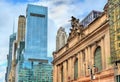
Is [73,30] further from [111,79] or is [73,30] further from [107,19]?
[111,79]

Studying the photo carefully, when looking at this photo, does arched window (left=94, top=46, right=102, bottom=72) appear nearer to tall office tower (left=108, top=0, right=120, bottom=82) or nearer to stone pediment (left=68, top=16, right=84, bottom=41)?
tall office tower (left=108, top=0, right=120, bottom=82)

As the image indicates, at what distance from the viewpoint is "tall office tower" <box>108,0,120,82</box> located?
1832 inches

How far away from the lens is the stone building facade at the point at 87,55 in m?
51.0

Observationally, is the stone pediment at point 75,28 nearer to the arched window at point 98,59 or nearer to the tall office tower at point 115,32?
the arched window at point 98,59

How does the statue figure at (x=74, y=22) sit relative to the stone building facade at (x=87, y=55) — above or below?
above

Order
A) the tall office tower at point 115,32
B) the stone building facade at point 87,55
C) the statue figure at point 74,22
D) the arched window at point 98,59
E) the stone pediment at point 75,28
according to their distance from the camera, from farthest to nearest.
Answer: the statue figure at point 74,22 < the stone pediment at point 75,28 < the arched window at point 98,59 < the stone building facade at point 87,55 < the tall office tower at point 115,32

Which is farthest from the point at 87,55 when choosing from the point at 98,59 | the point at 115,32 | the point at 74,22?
the point at 74,22

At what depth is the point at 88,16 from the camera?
7294 centimetres

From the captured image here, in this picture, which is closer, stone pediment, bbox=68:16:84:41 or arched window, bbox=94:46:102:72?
arched window, bbox=94:46:102:72

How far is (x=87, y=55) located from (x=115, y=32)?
41.8ft

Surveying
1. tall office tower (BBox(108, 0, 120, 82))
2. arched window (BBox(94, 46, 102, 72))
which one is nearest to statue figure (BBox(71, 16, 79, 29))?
arched window (BBox(94, 46, 102, 72))

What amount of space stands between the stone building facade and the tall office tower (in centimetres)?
178

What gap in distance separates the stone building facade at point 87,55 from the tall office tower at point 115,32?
1781mm

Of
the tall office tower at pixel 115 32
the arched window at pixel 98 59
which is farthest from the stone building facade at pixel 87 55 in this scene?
the tall office tower at pixel 115 32
